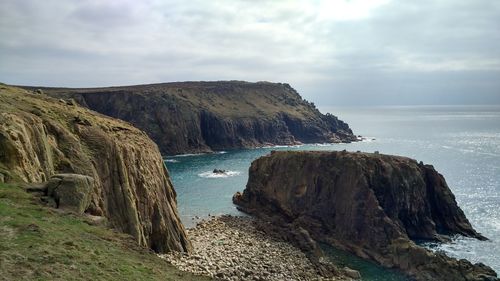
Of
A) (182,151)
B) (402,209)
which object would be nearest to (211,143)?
(182,151)

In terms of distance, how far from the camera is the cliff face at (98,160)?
3158 cm

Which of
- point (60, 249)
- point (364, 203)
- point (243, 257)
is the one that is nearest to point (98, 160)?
point (60, 249)

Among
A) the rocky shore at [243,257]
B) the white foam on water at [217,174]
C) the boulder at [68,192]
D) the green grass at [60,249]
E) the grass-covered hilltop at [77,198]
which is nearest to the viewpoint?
the green grass at [60,249]

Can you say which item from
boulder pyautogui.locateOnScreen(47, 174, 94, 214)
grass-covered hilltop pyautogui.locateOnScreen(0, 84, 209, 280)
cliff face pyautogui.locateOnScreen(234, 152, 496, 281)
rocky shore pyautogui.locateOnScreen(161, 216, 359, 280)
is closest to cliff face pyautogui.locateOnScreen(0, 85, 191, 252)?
grass-covered hilltop pyautogui.locateOnScreen(0, 84, 209, 280)

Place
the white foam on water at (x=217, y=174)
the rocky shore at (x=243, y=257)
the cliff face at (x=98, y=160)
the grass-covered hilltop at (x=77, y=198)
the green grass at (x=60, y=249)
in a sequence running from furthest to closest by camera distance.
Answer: the white foam on water at (x=217, y=174) < the rocky shore at (x=243, y=257) < the cliff face at (x=98, y=160) < the grass-covered hilltop at (x=77, y=198) < the green grass at (x=60, y=249)

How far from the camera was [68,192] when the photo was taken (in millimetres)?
27234

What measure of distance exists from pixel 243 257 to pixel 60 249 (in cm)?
3305

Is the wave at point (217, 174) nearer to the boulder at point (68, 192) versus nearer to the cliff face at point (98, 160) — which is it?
the cliff face at point (98, 160)

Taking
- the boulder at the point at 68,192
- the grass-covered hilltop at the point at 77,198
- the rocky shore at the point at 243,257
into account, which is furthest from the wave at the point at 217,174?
the boulder at the point at 68,192

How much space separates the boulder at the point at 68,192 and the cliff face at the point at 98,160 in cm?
318

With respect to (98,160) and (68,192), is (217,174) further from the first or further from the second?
(68,192)

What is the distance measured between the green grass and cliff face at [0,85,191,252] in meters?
5.32

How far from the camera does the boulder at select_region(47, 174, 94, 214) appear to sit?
26922 millimetres

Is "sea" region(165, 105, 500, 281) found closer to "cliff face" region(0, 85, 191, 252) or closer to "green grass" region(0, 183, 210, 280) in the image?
"cliff face" region(0, 85, 191, 252)
